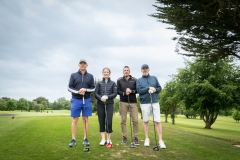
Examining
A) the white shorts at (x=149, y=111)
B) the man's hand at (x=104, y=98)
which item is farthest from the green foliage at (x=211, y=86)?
the man's hand at (x=104, y=98)

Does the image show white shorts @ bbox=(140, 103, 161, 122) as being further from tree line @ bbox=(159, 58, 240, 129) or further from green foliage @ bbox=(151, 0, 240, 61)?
tree line @ bbox=(159, 58, 240, 129)

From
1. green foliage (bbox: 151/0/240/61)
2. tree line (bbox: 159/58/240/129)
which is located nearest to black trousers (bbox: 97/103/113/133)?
green foliage (bbox: 151/0/240/61)

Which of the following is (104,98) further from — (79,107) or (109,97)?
(79,107)

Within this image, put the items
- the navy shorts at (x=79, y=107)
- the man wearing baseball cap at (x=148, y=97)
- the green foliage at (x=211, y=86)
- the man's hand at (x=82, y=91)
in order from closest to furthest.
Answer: the man's hand at (x=82, y=91)
the navy shorts at (x=79, y=107)
the man wearing baseball cap at (x=148, y=97)
the green foliage at (x=211, y=86)

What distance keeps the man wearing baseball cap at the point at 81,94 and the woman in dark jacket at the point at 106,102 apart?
0.32 metres

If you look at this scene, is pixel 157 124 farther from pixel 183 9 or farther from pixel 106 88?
pixel 183 9

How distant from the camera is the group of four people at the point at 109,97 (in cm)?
608

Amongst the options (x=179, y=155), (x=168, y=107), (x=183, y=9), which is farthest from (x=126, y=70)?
(x=168, y=107)

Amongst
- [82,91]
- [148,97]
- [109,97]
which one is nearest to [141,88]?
[148,97]

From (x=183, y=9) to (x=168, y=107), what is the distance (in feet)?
131

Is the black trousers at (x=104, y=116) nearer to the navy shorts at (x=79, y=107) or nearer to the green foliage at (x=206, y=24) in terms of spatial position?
the navy shorts at (x=79, y=107)

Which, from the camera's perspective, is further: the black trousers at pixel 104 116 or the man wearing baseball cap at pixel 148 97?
the black trousers at pixel 104 116

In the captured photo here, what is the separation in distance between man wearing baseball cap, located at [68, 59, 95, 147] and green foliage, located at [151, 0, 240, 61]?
3.57 metres

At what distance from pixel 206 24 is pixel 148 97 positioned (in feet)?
10.7
